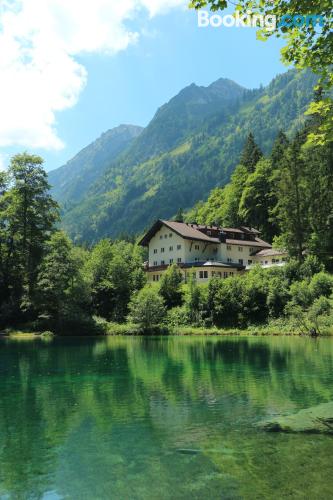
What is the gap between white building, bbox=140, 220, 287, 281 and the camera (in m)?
72.2

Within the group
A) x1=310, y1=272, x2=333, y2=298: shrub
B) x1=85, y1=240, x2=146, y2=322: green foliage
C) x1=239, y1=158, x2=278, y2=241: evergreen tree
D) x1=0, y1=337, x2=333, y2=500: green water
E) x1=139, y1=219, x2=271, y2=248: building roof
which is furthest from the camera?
x1=239, y1=158, x2=278, y2=241: evergreen tree

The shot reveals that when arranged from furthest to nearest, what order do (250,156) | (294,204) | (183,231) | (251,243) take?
(250,156)
(251,243)
(183,231)
(294,204)

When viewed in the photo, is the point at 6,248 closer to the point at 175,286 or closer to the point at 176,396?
the point at 175,286

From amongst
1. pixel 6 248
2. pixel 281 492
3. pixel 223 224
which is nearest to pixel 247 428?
pixel 281 492

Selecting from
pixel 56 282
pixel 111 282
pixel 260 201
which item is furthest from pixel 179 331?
pixel 260 201

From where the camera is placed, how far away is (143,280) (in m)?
70.4

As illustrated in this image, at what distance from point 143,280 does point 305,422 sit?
190 ft

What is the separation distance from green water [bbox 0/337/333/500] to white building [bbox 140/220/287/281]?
151 feet

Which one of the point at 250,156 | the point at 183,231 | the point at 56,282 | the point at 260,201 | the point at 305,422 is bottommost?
the point at 305,422

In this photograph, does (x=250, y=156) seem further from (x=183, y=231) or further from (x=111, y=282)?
(x=111, y=282)

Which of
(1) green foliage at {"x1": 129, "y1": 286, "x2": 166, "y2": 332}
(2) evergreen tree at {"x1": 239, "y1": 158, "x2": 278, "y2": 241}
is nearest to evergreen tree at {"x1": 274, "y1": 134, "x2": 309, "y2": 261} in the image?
(1) green foliage at {"x1": 129, "y1": 286, "x2": 166, "y2": 332}

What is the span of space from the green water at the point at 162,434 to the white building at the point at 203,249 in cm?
4614

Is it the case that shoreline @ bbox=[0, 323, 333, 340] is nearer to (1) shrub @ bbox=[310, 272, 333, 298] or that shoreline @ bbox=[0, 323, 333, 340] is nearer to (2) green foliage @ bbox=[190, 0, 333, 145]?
(1) shrub @ bbox=[310, 272, 333, 298]

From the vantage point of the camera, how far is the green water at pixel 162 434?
8.84 meters
